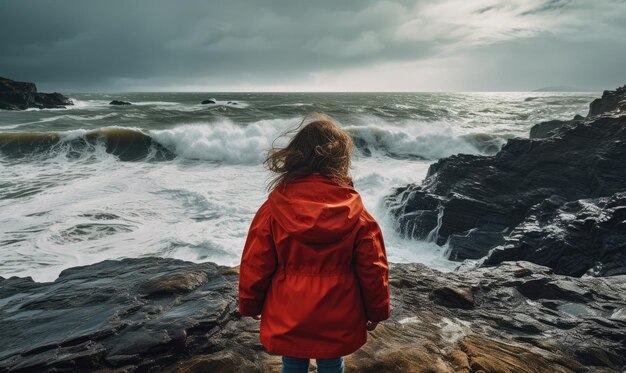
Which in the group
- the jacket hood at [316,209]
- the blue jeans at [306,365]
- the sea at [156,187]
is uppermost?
the jacket hood at [316,209]

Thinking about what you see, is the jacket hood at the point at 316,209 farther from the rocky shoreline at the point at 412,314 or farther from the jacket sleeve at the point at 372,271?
the rocky shoreline at the point at 412,314

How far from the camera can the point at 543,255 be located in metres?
5.80

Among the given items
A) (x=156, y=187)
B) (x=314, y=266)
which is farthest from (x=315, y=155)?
(x=156, y=187)

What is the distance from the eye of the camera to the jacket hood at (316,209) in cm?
164

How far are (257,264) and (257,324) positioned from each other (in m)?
1.75

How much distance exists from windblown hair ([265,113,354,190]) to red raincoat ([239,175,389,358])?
63 millimetres

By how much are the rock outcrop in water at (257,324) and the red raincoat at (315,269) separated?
1116mm

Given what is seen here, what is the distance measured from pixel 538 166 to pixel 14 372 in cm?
992

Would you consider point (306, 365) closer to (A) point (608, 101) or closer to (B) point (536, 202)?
(B) point (536, 202)

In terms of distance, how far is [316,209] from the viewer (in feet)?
5.44

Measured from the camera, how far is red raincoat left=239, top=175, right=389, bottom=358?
1.69m

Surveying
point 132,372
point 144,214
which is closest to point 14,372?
point 132,372

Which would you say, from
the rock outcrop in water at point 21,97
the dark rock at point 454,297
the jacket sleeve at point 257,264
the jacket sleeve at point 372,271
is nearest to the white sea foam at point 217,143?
the dark rock at point 454,297

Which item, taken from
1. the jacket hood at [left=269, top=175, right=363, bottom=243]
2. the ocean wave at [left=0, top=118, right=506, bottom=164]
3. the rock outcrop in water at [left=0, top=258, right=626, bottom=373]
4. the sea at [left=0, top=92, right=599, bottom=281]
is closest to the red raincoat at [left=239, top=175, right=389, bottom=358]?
the jacket hood at [left=269, top=175, right=363, bottom=243]
